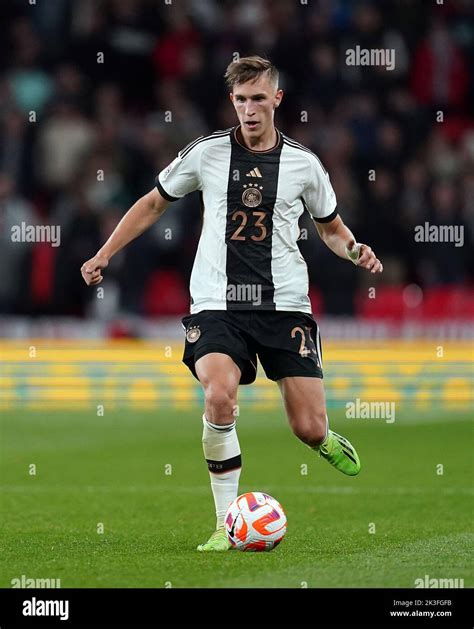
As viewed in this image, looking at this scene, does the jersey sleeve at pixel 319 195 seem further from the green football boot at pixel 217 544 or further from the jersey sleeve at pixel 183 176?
the green football boot at pixel 217 544

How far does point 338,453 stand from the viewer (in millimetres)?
8289

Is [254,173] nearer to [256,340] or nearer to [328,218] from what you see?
[328,218]

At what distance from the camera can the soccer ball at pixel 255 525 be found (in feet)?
24.6

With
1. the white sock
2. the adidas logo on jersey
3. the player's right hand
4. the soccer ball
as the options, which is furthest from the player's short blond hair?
the soccer ball

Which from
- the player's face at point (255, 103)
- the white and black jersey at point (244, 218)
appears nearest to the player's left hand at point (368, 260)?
the white and black jersey at point (244, 218)

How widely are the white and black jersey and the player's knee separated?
536 millimetres

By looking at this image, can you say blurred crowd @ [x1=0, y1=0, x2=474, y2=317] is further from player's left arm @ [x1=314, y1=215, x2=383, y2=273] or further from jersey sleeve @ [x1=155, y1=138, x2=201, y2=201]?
jersey sleeve @ [x1=155, y1=138, x2=201, y2=201]

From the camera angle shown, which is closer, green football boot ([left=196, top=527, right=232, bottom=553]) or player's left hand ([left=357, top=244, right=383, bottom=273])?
green football boot ([left=196, top=527, right=232, bottom=553])

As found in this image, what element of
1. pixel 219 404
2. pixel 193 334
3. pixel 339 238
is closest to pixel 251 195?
pixel 339 238

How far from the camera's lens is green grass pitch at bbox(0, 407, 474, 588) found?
7.00 metres

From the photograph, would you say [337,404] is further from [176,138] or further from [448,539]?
[448,539]

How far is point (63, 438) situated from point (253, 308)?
247 inches
